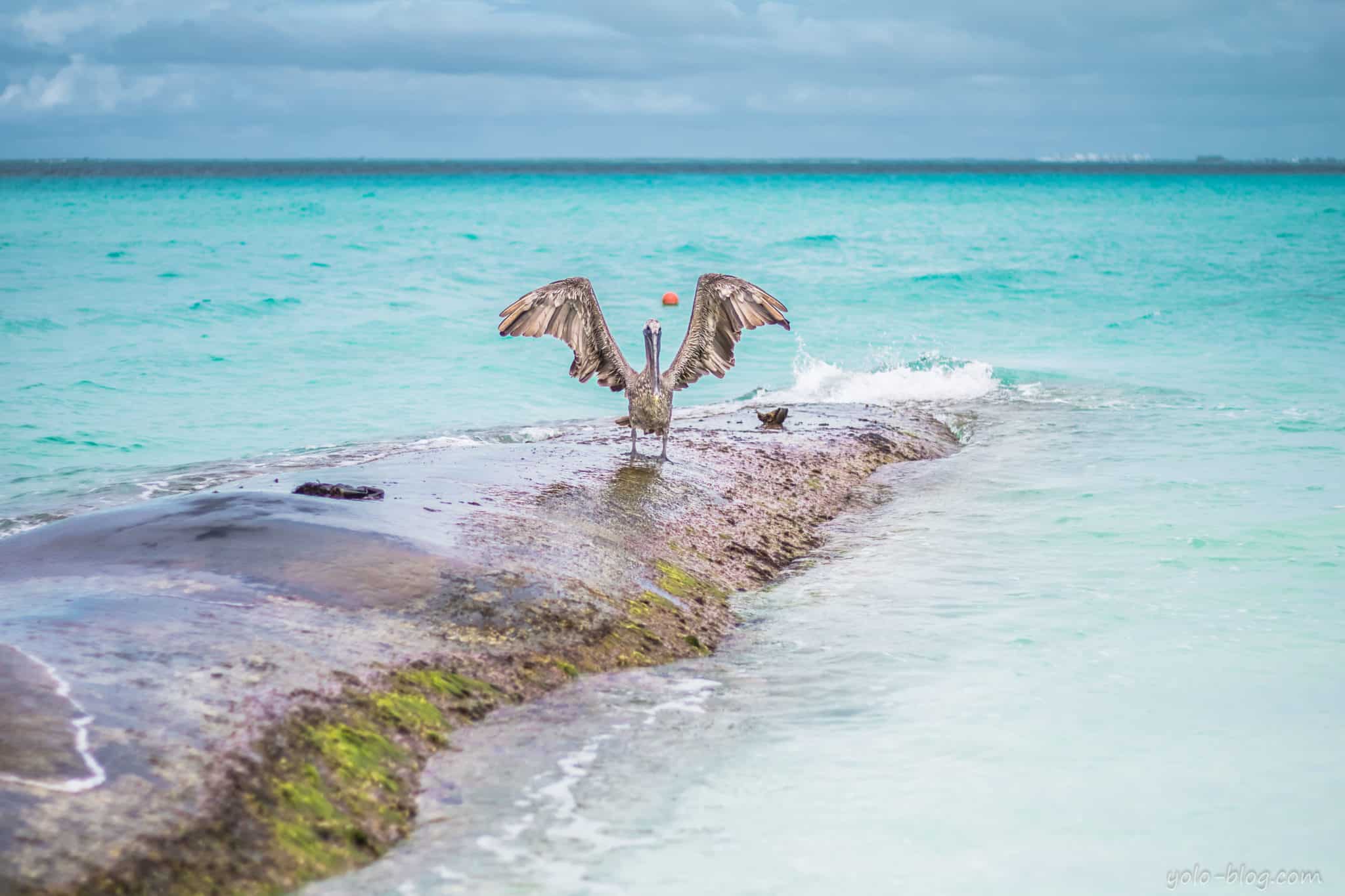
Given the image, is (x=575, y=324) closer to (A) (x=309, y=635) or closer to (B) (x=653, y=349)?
(B) (x=653, y=349)

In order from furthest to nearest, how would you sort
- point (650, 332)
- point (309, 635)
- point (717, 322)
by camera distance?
1. point (717, 322)
2. point (650, 332)
3. point (309, 635)

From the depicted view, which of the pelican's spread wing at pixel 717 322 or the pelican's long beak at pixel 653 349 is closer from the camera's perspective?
the pelican's long beak at pixel 653 349

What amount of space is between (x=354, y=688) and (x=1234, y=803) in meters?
3.76

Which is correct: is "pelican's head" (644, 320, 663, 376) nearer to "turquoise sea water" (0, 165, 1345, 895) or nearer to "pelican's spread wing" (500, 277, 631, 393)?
"pelican's spread wing" (500, 277, 631, 393)

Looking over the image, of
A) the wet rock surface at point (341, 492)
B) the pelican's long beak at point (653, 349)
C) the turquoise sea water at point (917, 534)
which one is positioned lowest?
the turquoise sea water at point (917, 534)

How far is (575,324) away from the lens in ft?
30.9

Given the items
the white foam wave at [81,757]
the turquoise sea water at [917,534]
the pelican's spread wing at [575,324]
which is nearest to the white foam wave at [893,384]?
the turquoise sea water at [917,534]

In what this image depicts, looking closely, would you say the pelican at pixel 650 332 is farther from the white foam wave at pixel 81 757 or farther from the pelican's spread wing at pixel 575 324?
the white foam wave at pixel 81 757

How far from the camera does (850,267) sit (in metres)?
37.6

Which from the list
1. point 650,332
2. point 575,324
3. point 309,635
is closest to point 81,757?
point 309,635

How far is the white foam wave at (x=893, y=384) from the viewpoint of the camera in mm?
15781

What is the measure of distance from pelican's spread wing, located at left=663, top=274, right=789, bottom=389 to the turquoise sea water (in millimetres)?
1714

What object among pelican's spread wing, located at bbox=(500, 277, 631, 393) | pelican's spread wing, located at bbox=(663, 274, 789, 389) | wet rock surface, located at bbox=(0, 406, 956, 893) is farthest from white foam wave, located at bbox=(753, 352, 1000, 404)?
wet rock surface, located at bbox=(0, 406, 956, 893)

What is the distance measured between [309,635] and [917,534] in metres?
4.97
